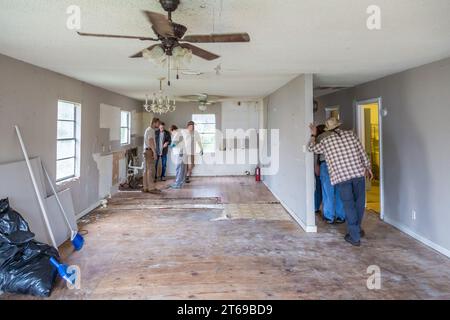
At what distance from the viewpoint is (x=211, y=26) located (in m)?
2.24

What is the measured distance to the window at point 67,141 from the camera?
4204 millimetres

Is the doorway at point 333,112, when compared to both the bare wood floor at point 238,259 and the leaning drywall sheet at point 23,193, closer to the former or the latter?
the bare wood floor at point 238,259

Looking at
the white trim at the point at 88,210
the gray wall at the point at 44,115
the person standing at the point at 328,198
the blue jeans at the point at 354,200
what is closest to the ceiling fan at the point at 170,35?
the gray wall at the point at 44,115

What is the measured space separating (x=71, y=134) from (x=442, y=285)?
4.95 m

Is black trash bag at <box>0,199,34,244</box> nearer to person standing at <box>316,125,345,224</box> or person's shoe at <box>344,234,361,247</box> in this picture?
person's shoe at <box>344,234,361,247</box>

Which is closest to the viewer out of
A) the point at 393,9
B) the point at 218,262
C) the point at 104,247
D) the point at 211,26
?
the point at 393,9

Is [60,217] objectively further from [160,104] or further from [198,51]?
[160,104]

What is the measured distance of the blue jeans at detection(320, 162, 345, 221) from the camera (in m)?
4.32

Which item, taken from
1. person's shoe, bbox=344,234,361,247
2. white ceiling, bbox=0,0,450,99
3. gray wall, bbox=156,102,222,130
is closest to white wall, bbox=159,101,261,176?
gray wall, bbox=156,102,222,130

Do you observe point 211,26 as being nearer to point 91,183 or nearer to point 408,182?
point 408,182

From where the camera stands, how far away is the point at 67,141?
4.40 meters

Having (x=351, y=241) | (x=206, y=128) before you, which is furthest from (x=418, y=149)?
(x=206, y=128)

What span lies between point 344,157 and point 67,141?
12.9 feet
